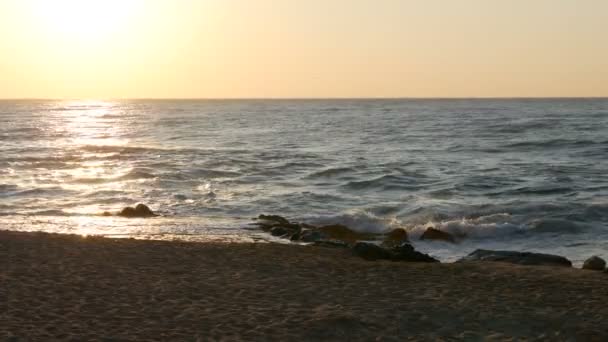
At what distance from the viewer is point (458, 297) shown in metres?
11.5

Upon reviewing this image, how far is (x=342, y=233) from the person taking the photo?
20.4 metres

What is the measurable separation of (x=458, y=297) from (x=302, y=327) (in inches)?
113

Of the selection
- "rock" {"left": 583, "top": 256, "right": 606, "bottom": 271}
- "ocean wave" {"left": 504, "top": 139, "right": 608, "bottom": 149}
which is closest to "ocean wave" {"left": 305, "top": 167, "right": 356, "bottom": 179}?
"ocean wave" {"left": 504, "top": 139, "right": 608, "bottom": 149}

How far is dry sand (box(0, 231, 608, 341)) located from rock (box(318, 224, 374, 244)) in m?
4.63

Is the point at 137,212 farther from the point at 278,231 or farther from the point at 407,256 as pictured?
the point at 407,256

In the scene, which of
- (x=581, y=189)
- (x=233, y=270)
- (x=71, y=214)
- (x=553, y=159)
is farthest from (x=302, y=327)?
(x=553, y=159)

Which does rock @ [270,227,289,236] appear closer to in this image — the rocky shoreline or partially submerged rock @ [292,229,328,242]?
the rocky shoreline

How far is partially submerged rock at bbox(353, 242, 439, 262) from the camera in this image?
15078mm

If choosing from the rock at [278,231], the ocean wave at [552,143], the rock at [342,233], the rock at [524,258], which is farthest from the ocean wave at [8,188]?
the ocean wave at [552,143]

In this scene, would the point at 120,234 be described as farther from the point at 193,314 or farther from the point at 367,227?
the point at 193,314

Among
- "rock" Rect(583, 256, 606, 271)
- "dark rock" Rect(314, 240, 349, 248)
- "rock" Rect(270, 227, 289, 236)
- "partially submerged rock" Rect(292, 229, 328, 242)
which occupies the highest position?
A: "rock" Rect(583, 256, 606, 271)

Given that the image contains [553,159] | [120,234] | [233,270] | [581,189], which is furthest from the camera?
[553,159]

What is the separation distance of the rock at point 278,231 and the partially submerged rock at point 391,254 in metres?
3.88

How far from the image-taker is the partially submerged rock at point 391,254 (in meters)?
15.1
